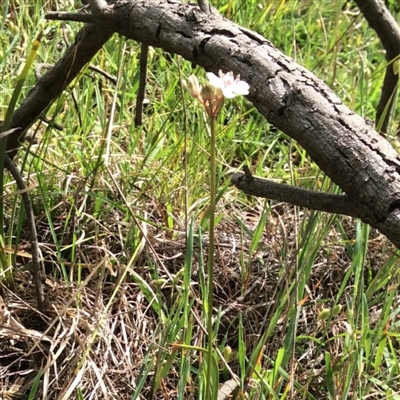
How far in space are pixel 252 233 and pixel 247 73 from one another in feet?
2.01

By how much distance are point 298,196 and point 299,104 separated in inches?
4.3

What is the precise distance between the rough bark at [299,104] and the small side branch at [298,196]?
0.02 metres

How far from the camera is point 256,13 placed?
7.13 ft

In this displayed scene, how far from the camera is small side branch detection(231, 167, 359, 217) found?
77 cm

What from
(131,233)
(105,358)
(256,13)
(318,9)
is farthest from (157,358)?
(318,9)

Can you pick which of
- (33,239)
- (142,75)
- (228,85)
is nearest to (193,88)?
(228,85)

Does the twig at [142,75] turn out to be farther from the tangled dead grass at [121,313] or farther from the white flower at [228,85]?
the white flower at [228,85]

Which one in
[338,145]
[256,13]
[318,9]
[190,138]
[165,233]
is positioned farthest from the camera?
[318,9]

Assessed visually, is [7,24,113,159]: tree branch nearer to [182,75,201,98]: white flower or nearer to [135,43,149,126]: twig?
[135,43,149,126]: twig

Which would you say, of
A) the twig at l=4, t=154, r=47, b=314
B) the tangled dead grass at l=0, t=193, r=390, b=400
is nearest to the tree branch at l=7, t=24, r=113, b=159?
the twig at l=4, t=154, r=47, b=314

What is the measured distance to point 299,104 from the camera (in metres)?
0.80

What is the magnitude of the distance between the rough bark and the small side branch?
18 millimetres

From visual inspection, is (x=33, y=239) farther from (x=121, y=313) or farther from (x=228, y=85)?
(x=228, y=85)

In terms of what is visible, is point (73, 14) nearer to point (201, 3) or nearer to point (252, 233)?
point (201, 3)
